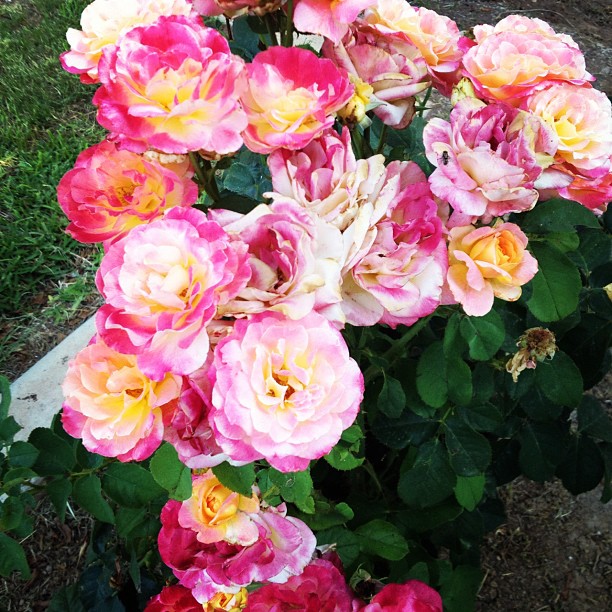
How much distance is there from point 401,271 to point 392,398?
35cm

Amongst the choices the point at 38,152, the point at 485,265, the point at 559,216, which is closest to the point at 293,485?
the point at 485,265

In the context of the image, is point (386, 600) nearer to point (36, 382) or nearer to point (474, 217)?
point (474, 217)

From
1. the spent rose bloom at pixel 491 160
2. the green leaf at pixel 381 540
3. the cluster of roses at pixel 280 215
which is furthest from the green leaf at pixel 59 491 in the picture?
the spent rose bloom at pixel 491 160

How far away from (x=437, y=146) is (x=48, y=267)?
207 cm

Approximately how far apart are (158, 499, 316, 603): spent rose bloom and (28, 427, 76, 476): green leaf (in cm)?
21

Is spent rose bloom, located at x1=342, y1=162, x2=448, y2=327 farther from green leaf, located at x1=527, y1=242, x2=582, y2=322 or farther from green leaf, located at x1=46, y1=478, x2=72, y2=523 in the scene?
green leaf, located at x1=46, y1=478, x2=72, y2=523

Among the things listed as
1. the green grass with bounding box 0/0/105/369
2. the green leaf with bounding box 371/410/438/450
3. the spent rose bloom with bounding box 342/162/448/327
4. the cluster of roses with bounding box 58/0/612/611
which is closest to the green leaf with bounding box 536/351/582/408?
the green leaf with bounding box 371/410/438/450

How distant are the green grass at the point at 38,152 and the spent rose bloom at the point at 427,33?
5.89 ft

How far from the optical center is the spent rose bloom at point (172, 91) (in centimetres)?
57

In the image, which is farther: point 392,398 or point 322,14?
point 392,398

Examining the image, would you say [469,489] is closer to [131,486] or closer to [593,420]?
[593,420]

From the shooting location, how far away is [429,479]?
1066mm

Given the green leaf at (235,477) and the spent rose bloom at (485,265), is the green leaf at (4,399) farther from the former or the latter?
the spent rose bloom at (485,265)

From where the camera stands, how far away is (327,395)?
0.54 m
